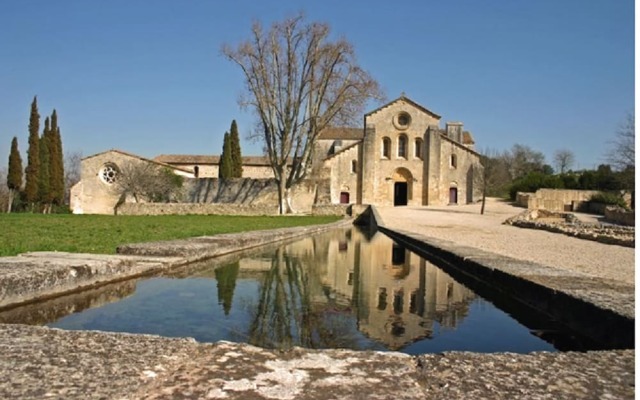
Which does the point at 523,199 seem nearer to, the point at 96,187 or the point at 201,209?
the point at 201,209

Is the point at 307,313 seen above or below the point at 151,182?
below

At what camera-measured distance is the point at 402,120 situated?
161 feet

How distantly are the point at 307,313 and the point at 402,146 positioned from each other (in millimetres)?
46231

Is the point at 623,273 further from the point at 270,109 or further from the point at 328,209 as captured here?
the point at 328,209

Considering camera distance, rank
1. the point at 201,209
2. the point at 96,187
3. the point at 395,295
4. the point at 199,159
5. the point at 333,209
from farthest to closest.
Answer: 1. the point at 199,159
2. the point at 96,187
3. the point at 201,209
4. the point at 333,209
5. the point at 395,295

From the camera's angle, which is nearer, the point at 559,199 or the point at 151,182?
the point at 151,182

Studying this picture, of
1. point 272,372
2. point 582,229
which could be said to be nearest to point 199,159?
point 582,229

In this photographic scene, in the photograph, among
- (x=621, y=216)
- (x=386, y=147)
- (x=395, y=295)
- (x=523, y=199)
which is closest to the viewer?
(x=395, y=295)

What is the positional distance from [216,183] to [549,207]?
2908cm

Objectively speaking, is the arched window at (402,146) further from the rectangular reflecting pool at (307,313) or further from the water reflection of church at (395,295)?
the rectangular reflecting pool at (307,313)

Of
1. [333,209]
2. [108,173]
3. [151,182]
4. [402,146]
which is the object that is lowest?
[333,209]

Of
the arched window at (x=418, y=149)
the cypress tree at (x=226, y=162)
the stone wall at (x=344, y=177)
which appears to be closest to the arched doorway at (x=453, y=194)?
the arched window at (x=418, y=149)

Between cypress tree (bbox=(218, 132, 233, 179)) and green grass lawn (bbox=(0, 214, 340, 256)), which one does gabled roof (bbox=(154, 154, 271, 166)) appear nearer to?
cypress tree (bbox=(218, 132, 233, 179))

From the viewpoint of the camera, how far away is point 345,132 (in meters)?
58.4
